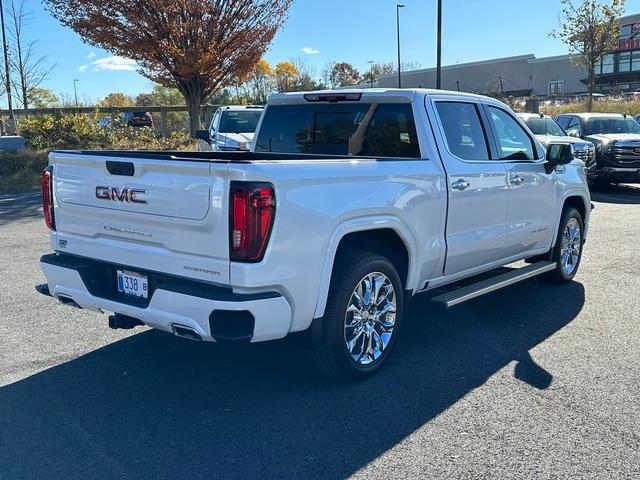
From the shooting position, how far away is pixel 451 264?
536 cm

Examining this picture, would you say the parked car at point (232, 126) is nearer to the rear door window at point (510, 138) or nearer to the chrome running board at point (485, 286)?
the rear door window at point (510, 138)

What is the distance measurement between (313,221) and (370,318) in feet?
3.32

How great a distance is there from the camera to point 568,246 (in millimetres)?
7301

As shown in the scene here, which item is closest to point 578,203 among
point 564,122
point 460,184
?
point 460,184

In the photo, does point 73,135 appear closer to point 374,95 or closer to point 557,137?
point 557,137

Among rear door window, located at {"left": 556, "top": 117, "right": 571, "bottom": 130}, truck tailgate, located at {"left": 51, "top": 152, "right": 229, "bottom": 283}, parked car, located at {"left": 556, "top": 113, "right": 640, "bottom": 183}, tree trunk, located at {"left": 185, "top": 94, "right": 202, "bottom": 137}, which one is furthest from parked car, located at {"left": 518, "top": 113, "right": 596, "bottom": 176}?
truck tailgate, located at {"left": 51, "top": 152, "right": 229, "bottom": 283}

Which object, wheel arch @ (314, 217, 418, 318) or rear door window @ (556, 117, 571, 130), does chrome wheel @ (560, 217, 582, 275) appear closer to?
wheel arch @ (314, 217, 418, 318)

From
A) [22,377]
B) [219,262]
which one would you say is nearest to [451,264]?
→ [219,262]

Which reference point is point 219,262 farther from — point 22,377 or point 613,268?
point 613,268

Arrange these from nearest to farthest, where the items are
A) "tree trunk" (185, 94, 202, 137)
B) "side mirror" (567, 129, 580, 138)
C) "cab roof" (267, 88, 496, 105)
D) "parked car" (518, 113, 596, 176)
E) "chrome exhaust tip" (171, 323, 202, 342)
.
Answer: "chrome exhaust tip" (171, 323, 202, 342), "cab roof" (267, 88, 496, 105), "parked car" (518, 113, 596, 176), "side mirror" (567, 129, 580, 138), "tree trunk" (185, 94, 202, 137)

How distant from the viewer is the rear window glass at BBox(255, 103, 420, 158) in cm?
537

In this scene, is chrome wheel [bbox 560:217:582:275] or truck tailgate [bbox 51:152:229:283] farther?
chrome wheel [bbox 560:217:582:275]

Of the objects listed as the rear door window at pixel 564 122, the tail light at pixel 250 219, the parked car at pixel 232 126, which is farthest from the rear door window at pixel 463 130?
the rear door window at pixel 564 122

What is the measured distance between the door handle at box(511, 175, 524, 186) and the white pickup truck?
0.04 feet
